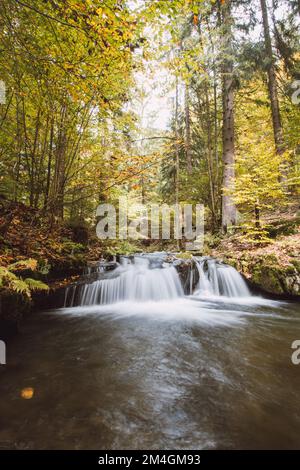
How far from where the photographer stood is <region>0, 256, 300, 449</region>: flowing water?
2.01 meters

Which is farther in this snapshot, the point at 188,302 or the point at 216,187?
the point at 216,187

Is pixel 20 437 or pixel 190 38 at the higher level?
pixel 190 38

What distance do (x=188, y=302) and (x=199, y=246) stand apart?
360 centimetres

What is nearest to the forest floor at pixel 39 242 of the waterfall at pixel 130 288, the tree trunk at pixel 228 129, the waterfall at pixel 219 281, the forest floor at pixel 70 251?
the forest floor at pixel 70 251

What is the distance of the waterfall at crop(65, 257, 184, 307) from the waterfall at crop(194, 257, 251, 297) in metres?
0.75

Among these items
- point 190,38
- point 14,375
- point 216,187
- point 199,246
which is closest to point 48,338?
point 14,375

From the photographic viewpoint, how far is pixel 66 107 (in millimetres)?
5145

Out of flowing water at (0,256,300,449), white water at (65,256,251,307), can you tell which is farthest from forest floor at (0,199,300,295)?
flowing water at (0,256,300,449)
